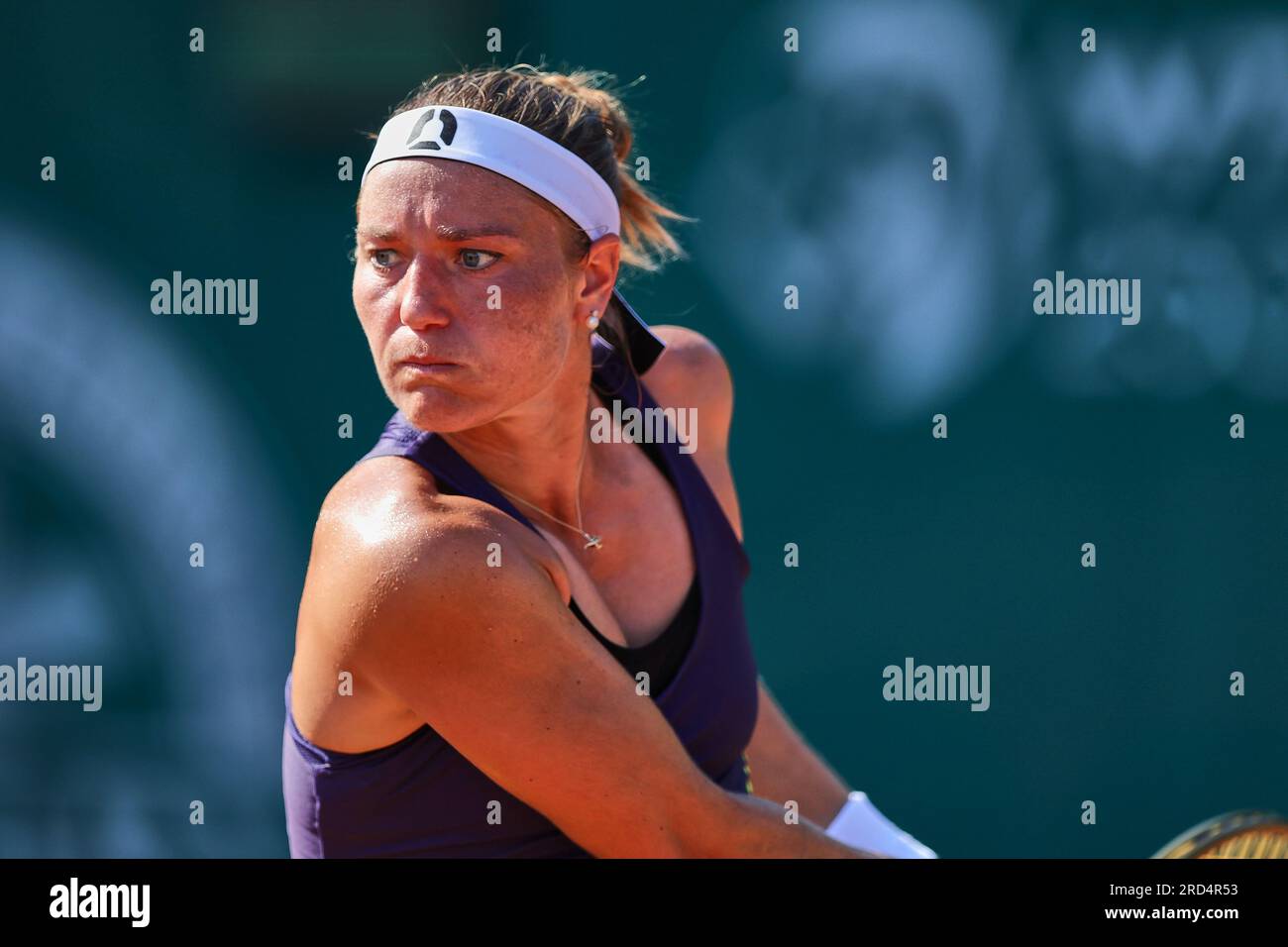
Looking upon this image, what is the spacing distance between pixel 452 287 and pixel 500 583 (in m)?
0.39

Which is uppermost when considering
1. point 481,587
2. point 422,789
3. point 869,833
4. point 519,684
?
point 481,587

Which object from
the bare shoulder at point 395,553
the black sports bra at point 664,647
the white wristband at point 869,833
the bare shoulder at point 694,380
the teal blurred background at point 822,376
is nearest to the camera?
the bare shoulder at point 395,553

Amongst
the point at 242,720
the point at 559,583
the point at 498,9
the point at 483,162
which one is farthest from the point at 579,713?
the point at 498,9

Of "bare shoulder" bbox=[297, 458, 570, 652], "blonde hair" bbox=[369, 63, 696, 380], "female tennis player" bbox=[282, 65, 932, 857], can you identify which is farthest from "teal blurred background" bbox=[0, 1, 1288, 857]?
"bare shoulder" bbox=[297, 458, 570, 652]

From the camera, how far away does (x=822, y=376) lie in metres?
3.61

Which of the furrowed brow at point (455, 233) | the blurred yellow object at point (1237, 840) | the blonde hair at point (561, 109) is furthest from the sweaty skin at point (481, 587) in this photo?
the blurred yellow object at point (1237, 840)

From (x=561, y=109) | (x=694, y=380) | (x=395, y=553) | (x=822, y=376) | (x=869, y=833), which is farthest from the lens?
(x=822, y=376)

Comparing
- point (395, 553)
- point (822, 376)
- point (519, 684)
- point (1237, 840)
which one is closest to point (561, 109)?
point (395, 553)

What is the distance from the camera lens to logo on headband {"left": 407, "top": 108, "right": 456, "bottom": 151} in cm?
190

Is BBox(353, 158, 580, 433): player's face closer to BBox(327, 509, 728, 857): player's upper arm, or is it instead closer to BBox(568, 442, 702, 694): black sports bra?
BBox(327, 509, 728, 857): player's upper arm

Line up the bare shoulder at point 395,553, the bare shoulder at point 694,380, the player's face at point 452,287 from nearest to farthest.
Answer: the bare shoulder at point 395,553 < the player's face at point 452,287 < the bare shoulder at point 694,380

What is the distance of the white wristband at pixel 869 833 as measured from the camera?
232 centimetres

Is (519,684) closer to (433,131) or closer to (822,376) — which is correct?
(433,131)

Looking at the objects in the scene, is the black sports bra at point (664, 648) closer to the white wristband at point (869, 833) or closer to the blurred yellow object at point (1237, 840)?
the white wristband at point (869, 833)
